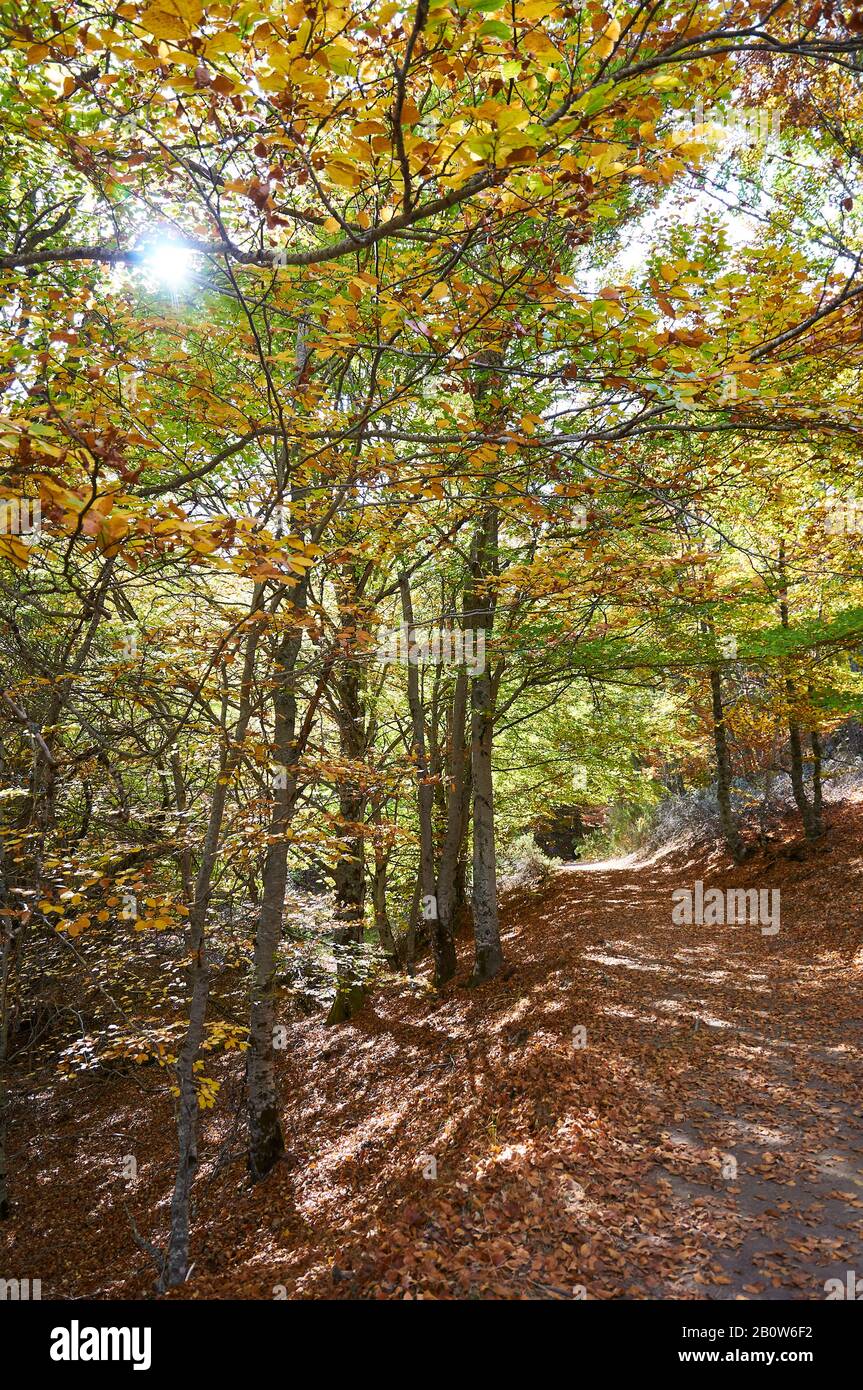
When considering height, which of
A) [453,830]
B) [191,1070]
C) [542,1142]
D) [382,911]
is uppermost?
[453,830]

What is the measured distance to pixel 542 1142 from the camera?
5.43 m

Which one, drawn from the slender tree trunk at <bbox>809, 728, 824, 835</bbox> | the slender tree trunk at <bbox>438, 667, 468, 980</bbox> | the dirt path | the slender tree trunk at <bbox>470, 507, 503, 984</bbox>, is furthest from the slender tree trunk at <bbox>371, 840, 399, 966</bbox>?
the slender tree trunk at <bbox>809, 728, 824, 835</bbox>

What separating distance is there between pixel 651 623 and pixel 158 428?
6.35m

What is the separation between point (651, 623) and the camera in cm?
887

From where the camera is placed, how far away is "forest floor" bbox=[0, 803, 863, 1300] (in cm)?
409

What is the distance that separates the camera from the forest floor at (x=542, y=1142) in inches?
161

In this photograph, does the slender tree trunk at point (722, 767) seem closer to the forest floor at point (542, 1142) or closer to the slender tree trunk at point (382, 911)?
the forest floor at point (542, 1142)

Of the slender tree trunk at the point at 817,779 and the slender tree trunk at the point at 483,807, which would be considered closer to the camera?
the slender tree trunk at the point at 483,807

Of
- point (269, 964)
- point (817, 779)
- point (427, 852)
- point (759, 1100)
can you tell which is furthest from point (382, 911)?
point (817, 779)

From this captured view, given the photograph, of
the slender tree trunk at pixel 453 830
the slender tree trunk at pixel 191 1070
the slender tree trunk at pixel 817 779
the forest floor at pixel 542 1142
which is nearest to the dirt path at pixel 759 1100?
the forest floor at pixel 542 1142

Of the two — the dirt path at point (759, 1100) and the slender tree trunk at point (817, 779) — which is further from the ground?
the slender tree trunk at point (817, 779)

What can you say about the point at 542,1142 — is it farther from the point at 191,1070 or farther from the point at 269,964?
the point at 269,964
